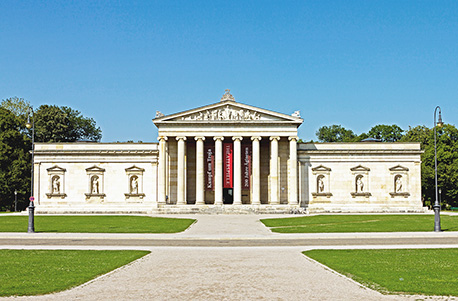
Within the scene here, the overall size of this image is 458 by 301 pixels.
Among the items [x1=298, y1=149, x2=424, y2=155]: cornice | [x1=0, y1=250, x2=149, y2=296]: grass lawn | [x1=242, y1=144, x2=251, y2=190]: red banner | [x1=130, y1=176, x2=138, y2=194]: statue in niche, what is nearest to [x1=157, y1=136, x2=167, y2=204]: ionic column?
[x1=130, y1=176, x2=138, y2=194]: statue in niche

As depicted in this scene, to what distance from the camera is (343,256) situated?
965 inches

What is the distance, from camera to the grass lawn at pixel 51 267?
1645 centimetres

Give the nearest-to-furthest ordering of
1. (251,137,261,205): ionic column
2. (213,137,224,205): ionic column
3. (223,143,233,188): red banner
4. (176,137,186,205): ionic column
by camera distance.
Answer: (213,137,224,205): ionic column
(251,137,261,205): ionic column
(176,137,186,205): ionic column
(223,143,233,188): red banner

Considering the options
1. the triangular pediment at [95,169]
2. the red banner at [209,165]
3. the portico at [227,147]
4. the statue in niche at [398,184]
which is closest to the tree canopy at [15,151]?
the triangular pediment at [95,169]

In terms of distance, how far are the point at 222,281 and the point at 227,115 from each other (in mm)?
62824

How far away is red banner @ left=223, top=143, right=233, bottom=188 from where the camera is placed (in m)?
79.2

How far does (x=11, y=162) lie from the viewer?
3342 inches

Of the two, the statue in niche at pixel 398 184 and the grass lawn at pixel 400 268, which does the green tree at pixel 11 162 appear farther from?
the grass lawn at pixel 400 268

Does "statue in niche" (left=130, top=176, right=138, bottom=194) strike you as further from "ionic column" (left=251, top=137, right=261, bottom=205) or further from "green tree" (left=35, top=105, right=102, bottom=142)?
"green tree" (left=35, top=105, right=102, bottom=142)

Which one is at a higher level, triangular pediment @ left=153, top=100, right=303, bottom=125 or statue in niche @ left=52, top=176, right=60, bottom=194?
triangular pediment @ left=153, top=100, right=303, bottom=125

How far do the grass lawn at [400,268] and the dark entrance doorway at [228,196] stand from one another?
186 feet

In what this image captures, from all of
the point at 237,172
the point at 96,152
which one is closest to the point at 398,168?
the point at 237,172

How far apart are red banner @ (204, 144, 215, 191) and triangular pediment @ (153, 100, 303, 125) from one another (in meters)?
4.73

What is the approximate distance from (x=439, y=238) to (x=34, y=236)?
99.1 feet
